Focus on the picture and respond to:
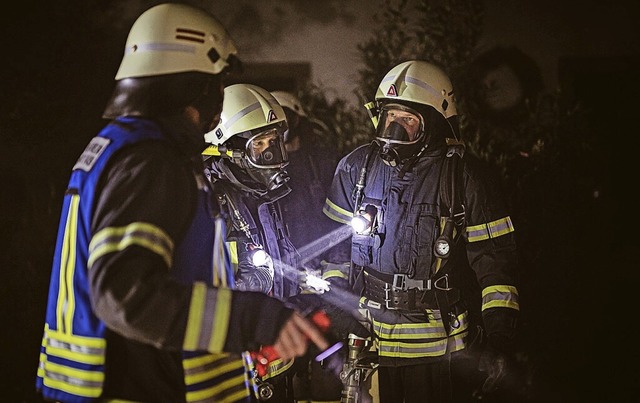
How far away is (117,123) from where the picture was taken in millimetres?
2207

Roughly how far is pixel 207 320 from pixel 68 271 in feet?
1.56

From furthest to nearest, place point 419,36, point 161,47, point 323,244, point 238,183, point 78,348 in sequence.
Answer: point 419,36 < point 323,244 < point 238,183 < point 161,47 < point 78,348

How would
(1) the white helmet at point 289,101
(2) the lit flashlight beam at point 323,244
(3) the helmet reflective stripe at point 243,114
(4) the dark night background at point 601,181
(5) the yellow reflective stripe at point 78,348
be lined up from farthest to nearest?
1. (4) the dark night background at point 601,181
2. (1) the white helmet at point 289,101
3. (2) the lit flashlight beam at point 323,244
4. (3) the helmet reflective stripe at point 243,114
5. (5) the yellow reflective stripe at point 78,348

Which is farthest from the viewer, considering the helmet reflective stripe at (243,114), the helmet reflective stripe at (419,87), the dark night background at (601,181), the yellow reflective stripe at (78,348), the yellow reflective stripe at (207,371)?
the dark night background at (601,181)

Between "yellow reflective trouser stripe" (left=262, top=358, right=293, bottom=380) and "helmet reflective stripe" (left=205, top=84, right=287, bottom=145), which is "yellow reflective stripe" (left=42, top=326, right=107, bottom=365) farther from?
"helmet reflective stripe" (left=205, top=84, right=287, bottom=145)

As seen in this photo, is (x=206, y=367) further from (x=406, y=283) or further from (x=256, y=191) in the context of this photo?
(x=256, y=191)

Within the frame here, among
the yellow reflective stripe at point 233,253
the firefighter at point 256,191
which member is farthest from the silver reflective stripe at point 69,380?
the firefighter at point 256,191

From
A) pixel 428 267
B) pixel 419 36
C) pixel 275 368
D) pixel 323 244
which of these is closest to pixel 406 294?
pixel 428 267

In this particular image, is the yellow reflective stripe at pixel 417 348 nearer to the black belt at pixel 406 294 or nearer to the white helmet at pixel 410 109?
the black belt at pixel 406 294

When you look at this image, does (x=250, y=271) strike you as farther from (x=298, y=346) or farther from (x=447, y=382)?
(x=298, y=346)

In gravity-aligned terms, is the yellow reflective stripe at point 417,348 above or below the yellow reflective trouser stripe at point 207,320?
below

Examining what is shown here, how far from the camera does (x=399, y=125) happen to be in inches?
152

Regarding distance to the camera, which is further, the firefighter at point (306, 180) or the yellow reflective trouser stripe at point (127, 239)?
the firefighter at point (306, 180)

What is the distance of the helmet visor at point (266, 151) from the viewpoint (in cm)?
401
